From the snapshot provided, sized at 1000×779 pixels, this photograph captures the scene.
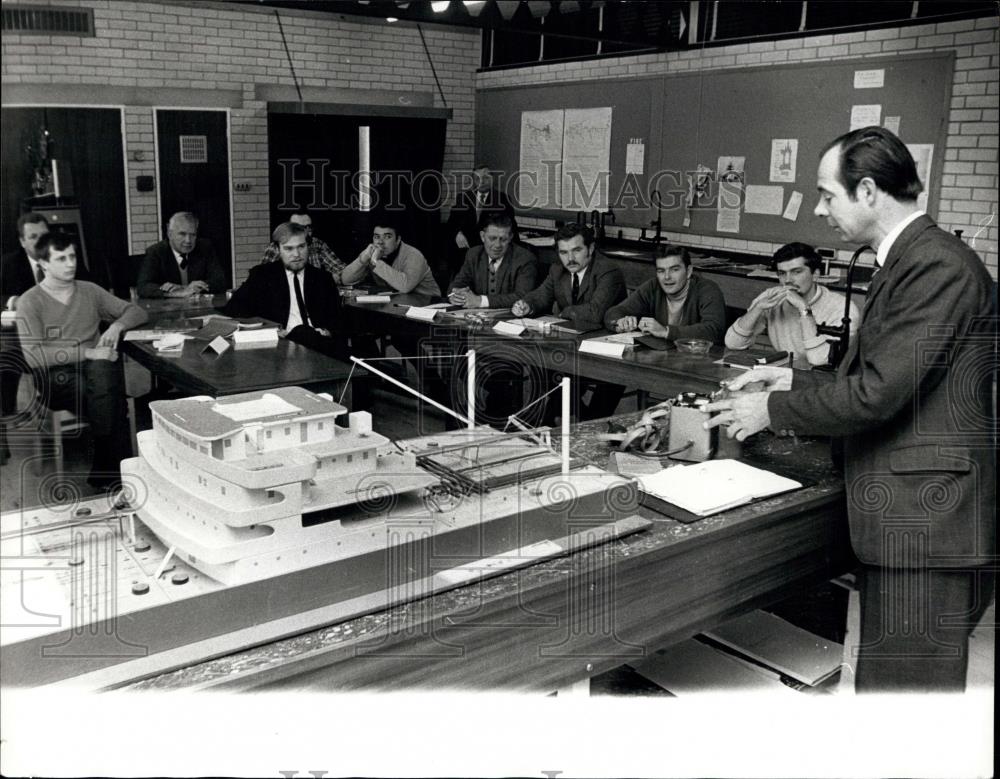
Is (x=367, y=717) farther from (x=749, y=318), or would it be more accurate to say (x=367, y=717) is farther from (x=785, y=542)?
(x=749, y=318)

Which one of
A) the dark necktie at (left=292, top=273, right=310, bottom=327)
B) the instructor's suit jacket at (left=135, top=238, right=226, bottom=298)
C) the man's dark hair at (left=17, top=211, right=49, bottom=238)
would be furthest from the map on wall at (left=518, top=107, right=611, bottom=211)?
the man's dark hair at (left=17, top=211, right=49, bottom=238)

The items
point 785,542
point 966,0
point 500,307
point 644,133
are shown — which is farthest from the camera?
point 644,133

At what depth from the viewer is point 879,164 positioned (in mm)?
1947

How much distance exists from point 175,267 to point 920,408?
183 inches

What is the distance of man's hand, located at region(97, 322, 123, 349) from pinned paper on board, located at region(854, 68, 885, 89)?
4.61 meters

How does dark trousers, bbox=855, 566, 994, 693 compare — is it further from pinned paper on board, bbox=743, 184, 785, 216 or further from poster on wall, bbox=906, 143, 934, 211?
pinned paper on board, bbox=743, 184, 785, 216

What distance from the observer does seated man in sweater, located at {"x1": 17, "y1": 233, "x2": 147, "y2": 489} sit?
3.82 m

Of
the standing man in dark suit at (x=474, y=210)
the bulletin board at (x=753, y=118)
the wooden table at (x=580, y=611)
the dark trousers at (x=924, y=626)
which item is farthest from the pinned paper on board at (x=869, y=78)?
the dark trousers at (x=924, y=626)

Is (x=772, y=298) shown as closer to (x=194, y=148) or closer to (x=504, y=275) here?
(x=504, y=275)

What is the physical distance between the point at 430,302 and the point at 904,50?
10.6 feet

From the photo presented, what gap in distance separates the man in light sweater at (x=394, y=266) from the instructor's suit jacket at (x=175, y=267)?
2.81 ft

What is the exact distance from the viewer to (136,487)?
1820mm

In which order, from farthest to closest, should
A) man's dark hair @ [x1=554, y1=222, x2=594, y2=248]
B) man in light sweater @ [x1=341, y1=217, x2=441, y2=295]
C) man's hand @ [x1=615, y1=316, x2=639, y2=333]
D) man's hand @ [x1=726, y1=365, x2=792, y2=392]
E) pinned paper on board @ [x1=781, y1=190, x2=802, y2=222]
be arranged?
pinned paper on board @ [x1=781, y1=190, x2=802, y2=222], man in light sweater @ [x1=341, y1=217, x2=441, y2=295], man's dark hair @ [x1=554, y1=222, x2=594, y2=248], man's hand @ [x1=615, y1=316, x2=639, y2=333], man's hand @ [x1=726, y1=365, x2=792, y2=392]

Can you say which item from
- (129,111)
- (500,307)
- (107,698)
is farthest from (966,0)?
(129,111)
